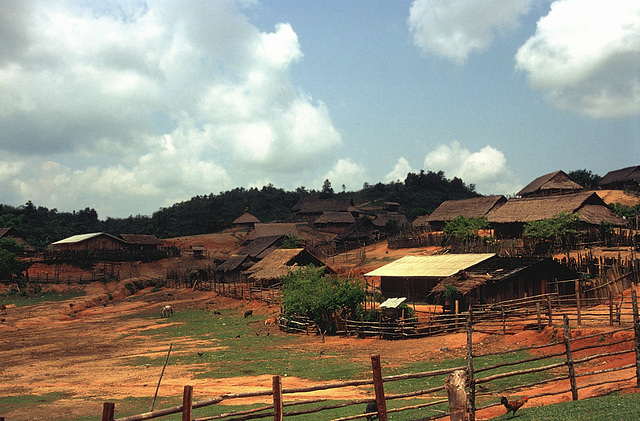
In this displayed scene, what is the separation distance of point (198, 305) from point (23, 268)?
81.4 ft

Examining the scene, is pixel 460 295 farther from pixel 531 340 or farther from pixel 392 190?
pixel 392 190

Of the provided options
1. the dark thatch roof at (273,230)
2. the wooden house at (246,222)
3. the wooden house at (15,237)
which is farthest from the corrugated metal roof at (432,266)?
the wooden house at (246,222)

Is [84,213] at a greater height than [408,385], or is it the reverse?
[84,213]

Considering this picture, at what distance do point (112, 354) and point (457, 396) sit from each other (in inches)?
826

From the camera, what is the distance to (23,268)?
5619 cm

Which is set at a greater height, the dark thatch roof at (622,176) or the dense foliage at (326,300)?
the dark thatch roof at (622,176)

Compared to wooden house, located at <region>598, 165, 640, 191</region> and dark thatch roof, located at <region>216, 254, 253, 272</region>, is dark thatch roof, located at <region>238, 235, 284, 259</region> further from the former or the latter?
wooden house, located at <region>598, 165, 640, 191</region>

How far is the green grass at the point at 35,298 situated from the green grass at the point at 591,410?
4583 centimetres

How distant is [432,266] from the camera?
3116 cm

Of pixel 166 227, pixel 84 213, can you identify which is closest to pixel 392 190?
pixel 166 227

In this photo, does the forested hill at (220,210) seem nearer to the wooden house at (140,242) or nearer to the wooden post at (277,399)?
the wooden house at (140,242)

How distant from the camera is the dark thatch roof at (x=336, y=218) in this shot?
279 feet

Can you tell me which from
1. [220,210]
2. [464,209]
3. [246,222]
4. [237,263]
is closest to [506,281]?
[237,263]

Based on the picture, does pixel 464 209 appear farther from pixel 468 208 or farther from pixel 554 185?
pixel 554 185
